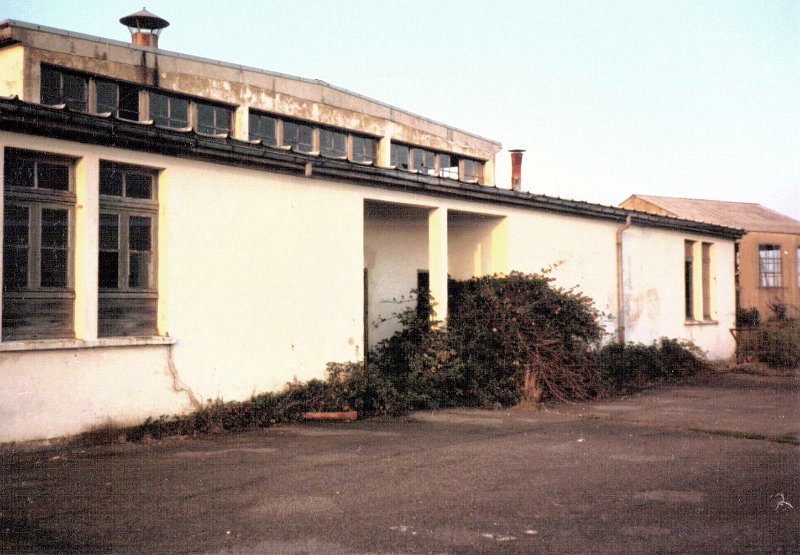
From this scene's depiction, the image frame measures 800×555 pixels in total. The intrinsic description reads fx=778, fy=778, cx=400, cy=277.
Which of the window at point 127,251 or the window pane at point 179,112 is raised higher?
the window pane at point 179,112

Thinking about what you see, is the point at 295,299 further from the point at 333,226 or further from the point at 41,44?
the point at 41,44

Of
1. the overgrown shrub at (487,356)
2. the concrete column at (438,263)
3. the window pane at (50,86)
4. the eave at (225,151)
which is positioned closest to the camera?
the eave at (225,151)

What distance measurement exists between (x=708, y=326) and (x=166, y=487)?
16559mm

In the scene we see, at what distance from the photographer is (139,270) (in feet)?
29.6

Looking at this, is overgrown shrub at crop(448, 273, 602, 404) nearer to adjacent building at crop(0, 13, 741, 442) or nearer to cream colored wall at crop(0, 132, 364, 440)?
adjacent building at crop(0, 13, 741, 442)

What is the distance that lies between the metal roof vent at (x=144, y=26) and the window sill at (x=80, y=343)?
1384 cm

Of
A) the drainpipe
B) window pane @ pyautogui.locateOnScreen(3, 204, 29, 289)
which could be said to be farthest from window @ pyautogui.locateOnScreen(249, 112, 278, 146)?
window pane @ pyautogui.locateOnScreen(3, 204, 29, 289)

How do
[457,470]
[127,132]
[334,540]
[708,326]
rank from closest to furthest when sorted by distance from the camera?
[334,540], [457,470], [127,132], [708,326]

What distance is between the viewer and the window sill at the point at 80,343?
7746mm

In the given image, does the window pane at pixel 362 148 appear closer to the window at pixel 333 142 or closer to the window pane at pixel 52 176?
the window at pixel 333 142

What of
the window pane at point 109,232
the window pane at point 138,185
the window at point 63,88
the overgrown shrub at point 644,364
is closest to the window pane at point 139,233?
the window pane at point 109,232

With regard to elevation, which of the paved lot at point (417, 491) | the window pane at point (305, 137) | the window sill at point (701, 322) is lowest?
the paved lot at point (417, 491)

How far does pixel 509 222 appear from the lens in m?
14.1

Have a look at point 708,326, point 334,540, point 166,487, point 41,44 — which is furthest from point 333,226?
point 708,326
